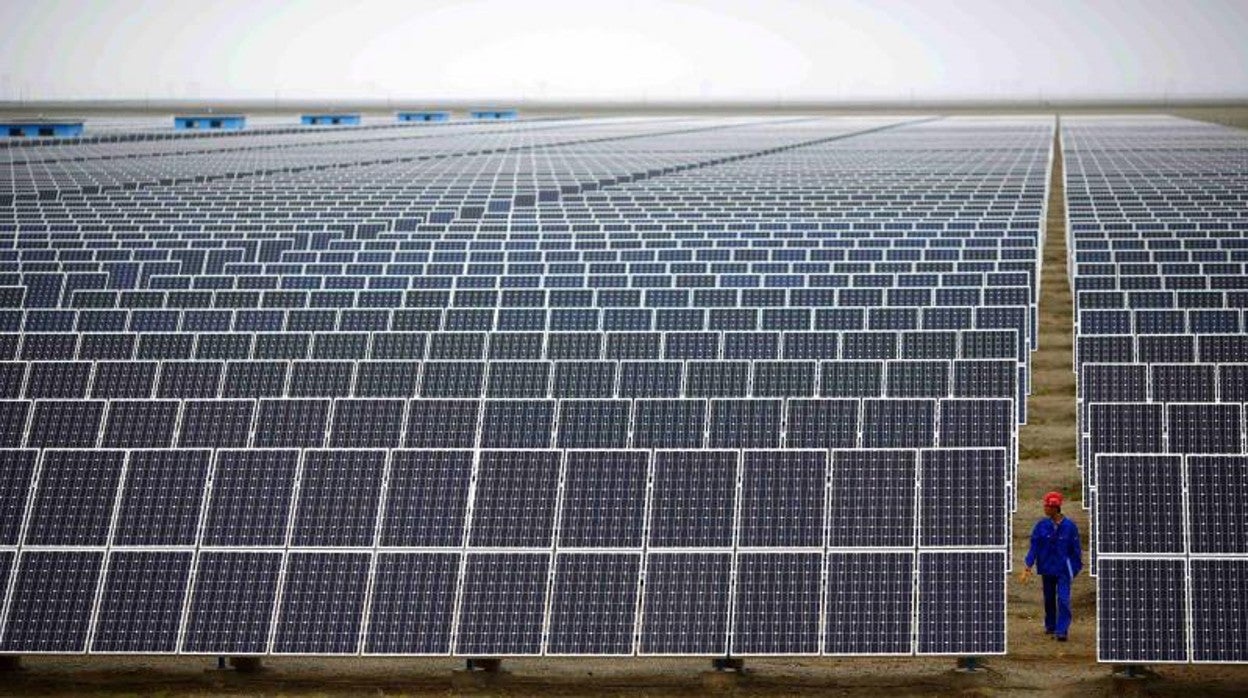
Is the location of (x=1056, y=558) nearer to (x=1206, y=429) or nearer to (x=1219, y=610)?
(x=1219, y=610)

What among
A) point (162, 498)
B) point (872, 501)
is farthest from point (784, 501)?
point (162, 498)

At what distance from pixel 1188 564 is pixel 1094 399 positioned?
19.1 ft

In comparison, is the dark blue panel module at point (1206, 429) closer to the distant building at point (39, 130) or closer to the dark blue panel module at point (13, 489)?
the dark blue panel module at point (13, 489)

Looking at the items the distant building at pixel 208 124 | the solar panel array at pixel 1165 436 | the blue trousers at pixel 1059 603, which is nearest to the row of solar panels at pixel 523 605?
the solar panel array at pixel 1165 436

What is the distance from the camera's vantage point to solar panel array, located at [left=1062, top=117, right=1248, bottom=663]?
1366cm

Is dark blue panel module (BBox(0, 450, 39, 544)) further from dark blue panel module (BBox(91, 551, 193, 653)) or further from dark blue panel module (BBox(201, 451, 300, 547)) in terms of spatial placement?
dark blue panel module (BBox(201, 451, 300, 547))

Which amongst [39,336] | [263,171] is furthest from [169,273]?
[263,171]

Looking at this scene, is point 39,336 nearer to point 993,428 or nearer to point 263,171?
point 993,428

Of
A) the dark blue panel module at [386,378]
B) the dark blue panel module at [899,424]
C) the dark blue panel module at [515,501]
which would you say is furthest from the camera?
the dark blue panel module at [386,378]

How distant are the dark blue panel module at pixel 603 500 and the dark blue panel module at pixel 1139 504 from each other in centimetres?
373

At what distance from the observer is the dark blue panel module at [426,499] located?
14383 mm

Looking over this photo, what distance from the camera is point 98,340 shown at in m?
22.7

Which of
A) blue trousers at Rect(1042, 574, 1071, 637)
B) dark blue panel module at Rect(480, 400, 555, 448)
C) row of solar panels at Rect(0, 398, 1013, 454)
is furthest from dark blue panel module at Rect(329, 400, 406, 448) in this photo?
blue trousers at Rect(1042, 574, 1071, 637)

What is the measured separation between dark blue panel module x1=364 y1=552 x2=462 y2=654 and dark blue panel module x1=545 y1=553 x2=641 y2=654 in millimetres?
866
